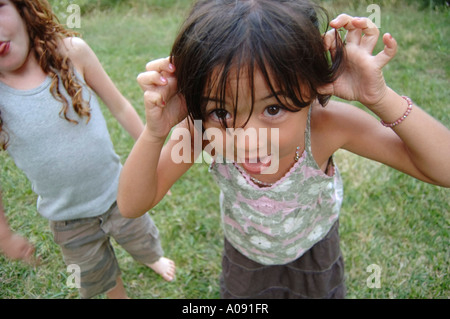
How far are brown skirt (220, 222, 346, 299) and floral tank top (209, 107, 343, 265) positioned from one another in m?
0.09

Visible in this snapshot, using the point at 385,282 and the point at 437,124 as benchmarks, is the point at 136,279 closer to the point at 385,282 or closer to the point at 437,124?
Result: the point at 385,282

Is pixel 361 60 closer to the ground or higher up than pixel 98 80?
higher up

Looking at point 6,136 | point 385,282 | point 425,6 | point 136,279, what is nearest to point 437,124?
point 385,282

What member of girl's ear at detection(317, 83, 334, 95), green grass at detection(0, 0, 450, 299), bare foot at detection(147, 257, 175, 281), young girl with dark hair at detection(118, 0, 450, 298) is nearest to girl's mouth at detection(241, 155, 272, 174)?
young girl with dark hair at detection(118, 0, 450, 298)

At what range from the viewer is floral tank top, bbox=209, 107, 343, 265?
1370mm

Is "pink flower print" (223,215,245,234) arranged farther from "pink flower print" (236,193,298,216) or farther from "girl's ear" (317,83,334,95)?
"girl's ear" (317,83,334,95)

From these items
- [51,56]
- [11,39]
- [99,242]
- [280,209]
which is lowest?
[99,242]

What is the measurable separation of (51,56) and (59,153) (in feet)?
1.37

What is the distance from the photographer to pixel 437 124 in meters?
1.16

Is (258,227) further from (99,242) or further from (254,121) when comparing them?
(99,242)

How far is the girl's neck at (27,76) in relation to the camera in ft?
5.16

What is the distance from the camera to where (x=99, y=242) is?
1.96 metres

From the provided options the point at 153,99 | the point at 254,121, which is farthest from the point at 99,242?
the point at 254,121
